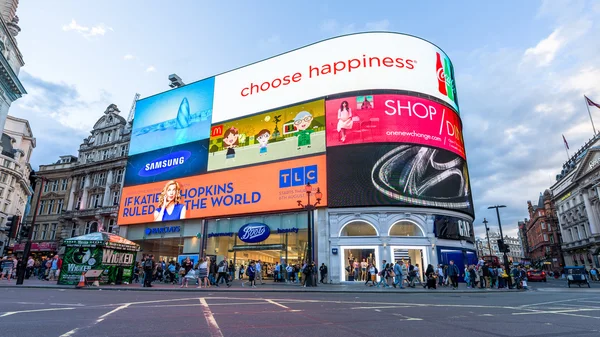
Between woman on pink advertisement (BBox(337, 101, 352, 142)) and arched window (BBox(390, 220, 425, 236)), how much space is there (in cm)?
851

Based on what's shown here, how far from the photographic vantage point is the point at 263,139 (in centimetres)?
3500

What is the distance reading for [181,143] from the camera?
132ft

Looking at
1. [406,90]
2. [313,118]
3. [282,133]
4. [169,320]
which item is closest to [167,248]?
[282,133]

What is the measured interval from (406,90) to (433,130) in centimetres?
438

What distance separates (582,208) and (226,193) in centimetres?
7127

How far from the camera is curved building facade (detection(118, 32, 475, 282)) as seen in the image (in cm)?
2903

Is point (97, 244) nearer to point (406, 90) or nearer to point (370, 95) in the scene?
point (370, 95)

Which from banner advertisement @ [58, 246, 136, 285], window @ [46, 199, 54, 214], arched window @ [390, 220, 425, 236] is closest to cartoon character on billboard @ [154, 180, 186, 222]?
banner advertisement @ [58, 246, 136, 285]

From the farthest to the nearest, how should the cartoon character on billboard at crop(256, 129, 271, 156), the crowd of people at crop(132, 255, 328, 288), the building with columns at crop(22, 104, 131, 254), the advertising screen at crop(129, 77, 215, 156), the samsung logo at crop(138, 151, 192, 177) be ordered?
the building with columns at crop(22, 104, 131, 254) < the advertising screen at crop(129, 77, 215, 156) < the samsung logo at crop(138, 151, 192, 177) < the cartoon character on billboard at crop(256, 129, 271, 156) < the crowd of people at crop(132, 255, 328, 288)

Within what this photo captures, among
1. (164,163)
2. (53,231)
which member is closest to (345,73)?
(164,163)

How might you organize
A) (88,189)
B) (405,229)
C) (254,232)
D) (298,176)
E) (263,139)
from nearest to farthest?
(405,229)
(298,176)
(254,232)
(263,139)
(88,189)

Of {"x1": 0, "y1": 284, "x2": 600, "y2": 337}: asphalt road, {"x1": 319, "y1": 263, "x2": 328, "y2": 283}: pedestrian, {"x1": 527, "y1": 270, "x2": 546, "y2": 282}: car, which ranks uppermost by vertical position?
{"x1": 319, "y1": 263, "x2": 328, "y2": 283}: pedestrian

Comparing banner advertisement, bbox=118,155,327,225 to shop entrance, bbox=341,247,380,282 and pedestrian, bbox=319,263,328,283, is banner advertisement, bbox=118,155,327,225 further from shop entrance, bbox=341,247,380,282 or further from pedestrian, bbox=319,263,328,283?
pedestrian, bbox=319,263,328,283

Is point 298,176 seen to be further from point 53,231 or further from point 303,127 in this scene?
point 53,231
